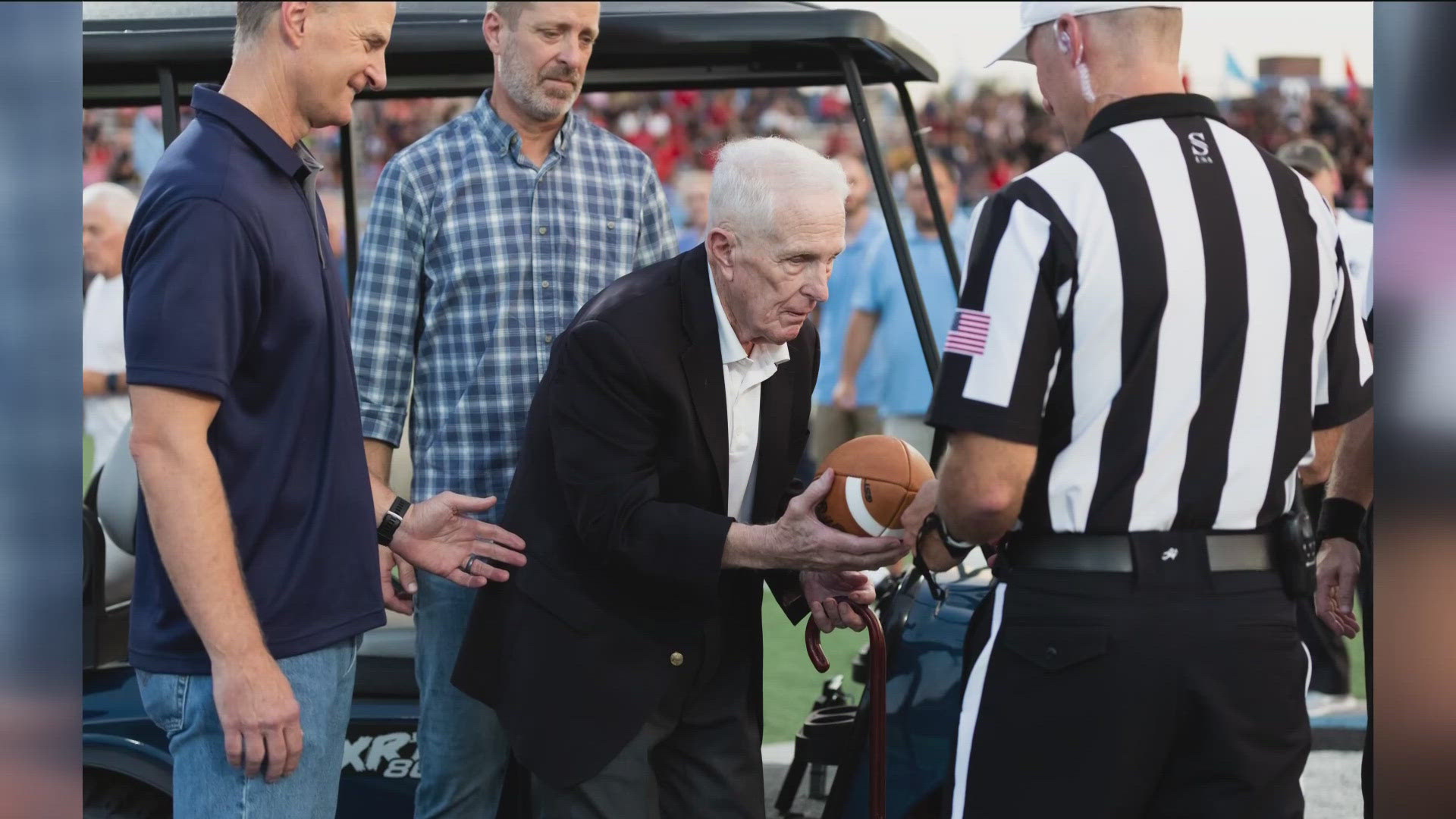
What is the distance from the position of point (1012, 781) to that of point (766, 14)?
6.23 ft

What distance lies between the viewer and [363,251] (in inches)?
123

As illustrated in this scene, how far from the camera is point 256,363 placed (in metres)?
2.12

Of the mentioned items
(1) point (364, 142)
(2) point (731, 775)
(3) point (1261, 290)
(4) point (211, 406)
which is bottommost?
(2) point (731, 775)

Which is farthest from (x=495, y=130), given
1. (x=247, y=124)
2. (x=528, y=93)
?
(x=247, y=124)

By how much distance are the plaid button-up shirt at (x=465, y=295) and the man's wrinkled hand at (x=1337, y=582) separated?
158 cm

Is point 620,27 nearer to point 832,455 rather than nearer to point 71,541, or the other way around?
point 832,455

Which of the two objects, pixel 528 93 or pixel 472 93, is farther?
pixel 472 93

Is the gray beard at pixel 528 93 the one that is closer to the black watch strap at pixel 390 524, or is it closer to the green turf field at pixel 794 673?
the black watch strap at pixel 390 524

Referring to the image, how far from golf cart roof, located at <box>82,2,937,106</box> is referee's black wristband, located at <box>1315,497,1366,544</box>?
1.38 metres

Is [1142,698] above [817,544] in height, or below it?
below

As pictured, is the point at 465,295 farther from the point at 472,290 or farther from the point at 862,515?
the point at 862,515

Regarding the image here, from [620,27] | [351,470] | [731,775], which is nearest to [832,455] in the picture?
[731,775]

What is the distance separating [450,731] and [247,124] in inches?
53.5

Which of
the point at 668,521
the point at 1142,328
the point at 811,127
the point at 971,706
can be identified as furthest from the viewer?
the point at 811,127
